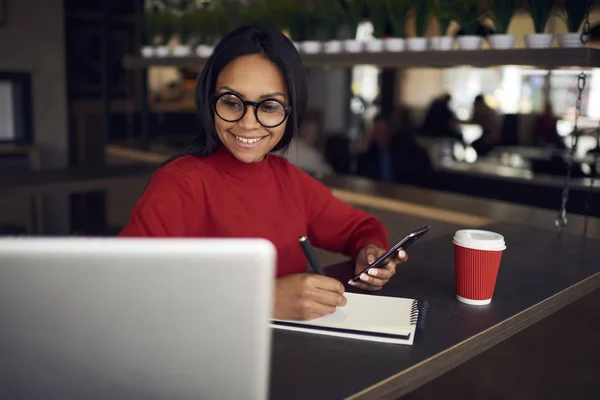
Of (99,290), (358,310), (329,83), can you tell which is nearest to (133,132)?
(329,83)

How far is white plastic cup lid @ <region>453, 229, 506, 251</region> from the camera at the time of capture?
102cm

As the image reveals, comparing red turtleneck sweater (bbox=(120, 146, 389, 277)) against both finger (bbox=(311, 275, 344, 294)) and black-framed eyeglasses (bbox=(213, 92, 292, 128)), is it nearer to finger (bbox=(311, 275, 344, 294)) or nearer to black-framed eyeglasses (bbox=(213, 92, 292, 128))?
black-framed eyeglasses (bbox=(213, 92, 292, 128))

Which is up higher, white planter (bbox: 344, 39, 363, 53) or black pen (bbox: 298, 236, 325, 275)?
white planter (bbox: 344, 39, 363, 53)

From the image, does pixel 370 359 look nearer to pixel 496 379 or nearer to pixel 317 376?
pixel 317 376

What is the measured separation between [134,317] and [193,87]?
5.04ft

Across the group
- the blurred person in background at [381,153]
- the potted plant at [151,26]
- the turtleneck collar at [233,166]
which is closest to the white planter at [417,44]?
the turtleneck collar at [233,166]

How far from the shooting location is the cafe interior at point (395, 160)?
1.11m

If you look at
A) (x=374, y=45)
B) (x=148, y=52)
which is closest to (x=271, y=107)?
(x=374, y=45)

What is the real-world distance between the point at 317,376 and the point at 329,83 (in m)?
7.35

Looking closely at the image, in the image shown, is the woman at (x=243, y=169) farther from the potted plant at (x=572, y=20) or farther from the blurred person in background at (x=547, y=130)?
the blurred person in background at (x=547, y=130)

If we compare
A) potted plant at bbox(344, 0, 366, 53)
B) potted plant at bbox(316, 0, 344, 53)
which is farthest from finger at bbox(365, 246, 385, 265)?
potted plant at bbox(316, 0, 344, 53)

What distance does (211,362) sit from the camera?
55 centimetres

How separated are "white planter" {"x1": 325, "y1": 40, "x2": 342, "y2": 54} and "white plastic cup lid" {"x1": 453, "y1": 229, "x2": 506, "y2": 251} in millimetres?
1804

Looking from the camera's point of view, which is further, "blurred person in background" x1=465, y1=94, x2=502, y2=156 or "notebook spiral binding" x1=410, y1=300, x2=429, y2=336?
"blurred person in background" x1=465, y1=94, x2=502, y2=156
